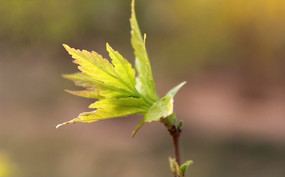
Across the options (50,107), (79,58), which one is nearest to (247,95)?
(50,107)

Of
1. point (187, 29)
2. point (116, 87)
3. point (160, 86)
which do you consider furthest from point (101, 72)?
point (160, 86)

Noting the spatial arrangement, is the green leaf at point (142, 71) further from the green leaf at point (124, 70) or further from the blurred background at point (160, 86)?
the blurred background at point (160, 86)

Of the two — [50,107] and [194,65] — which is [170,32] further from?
[50,107]

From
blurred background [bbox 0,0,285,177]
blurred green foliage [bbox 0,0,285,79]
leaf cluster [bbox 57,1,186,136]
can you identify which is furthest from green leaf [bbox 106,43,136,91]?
blurred green foliage [bbox 0,0,285,79]

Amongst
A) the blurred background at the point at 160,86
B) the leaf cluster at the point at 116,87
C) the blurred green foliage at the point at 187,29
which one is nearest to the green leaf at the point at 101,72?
the leaf cluster at the point at 116,87

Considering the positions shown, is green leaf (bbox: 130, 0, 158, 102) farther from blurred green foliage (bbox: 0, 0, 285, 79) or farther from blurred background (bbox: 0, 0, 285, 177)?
blurred green foliage (bbox: 0, 0, 285, 79)

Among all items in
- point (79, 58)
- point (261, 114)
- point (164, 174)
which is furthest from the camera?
point (261, 114)
